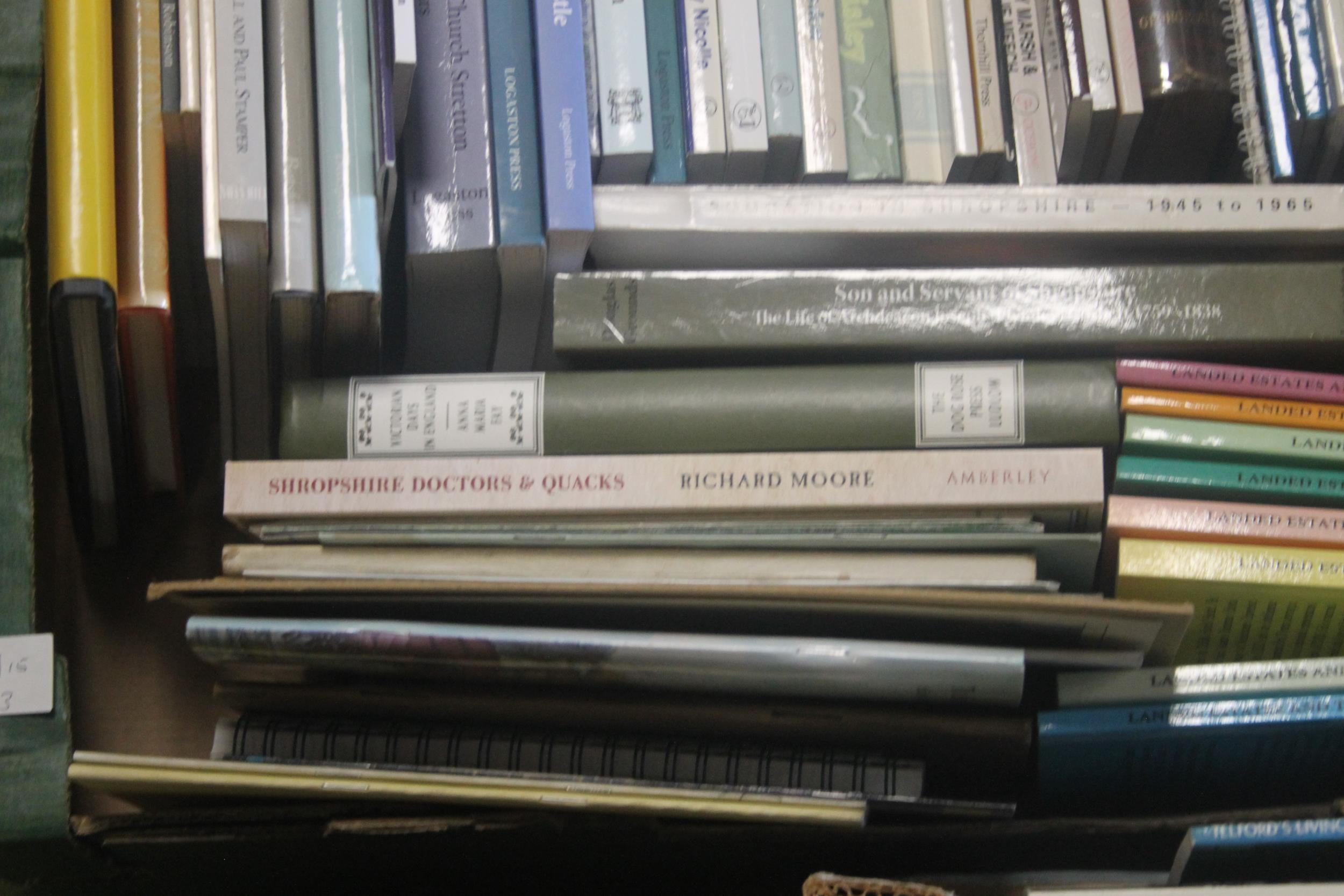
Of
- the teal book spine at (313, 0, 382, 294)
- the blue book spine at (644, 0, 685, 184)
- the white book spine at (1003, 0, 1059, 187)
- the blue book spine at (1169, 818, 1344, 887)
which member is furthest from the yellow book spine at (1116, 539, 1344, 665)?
the teal book spine at (313, 0, 382, 294)

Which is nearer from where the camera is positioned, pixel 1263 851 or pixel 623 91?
pixel 1263 851

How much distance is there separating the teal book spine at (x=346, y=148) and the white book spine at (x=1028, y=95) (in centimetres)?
37

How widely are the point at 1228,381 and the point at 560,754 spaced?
42 centimetres

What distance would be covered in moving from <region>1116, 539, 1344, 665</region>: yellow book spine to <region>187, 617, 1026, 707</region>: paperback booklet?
9cm

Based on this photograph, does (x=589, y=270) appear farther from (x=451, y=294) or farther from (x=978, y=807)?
(x=978, y=807)

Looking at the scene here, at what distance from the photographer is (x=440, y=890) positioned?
714 millimetres

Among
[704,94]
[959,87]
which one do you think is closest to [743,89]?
[704,94]

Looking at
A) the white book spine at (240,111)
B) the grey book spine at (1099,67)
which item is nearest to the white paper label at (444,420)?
the white book spine at (240,111)

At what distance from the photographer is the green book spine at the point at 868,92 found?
70 centimetres

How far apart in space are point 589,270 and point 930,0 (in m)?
0.26

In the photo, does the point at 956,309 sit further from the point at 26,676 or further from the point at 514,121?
the point at 26,676

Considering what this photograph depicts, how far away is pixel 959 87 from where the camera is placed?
70 centimetres

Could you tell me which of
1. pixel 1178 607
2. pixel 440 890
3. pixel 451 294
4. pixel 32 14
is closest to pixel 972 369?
pixel 1178 607

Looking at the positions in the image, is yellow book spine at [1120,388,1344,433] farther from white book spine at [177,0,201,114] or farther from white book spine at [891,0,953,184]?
white book spine at [177,0,201,114]
